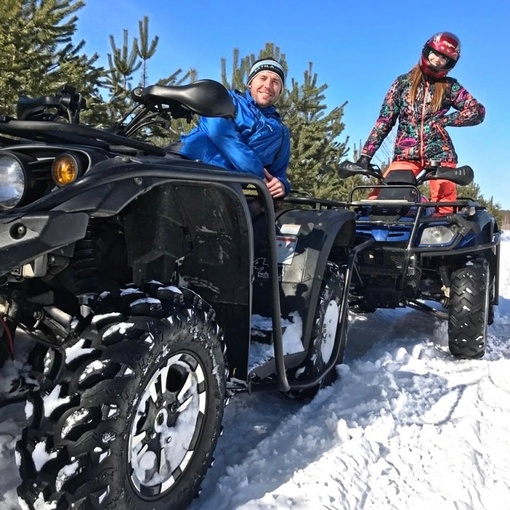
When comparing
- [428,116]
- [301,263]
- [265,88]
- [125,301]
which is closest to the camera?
[125,301]

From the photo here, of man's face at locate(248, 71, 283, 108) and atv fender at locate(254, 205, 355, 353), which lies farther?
man's face at locate(248, 71, 283, 108)

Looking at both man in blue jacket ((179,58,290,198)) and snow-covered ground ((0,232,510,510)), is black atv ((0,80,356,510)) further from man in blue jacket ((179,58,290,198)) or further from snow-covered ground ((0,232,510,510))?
man in blue jacket ((179,58,290,198))

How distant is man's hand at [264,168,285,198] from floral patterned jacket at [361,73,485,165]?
2.45 metres

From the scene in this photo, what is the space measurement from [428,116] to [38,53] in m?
7.65

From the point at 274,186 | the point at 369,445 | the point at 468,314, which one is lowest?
the point at 369,445

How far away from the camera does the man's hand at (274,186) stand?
10.5ft

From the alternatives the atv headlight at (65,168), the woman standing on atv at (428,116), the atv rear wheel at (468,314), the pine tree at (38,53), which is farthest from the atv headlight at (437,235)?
the pine tree at (38,53)

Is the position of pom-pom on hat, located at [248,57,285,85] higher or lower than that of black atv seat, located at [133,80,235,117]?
higher

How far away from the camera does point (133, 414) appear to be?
1708mm

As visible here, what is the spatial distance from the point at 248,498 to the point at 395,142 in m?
4.39

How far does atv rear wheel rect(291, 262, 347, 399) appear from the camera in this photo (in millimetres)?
3146

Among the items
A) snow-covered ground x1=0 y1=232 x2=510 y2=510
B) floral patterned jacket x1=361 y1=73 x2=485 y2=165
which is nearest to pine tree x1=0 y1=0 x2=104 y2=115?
floral patterned jacket x1=361 y1=73 x2=485 y2=165

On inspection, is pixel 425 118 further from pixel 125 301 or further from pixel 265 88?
pixel 125 301

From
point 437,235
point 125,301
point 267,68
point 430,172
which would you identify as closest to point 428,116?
point 430,172
